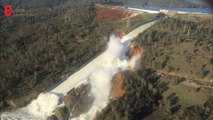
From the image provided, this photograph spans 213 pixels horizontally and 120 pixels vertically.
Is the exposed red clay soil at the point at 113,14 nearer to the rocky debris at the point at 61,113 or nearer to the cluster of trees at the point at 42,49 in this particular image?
the cluster of trees at the point at 42,49

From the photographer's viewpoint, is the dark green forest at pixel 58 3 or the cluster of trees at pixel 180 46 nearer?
the cluster of trees at pixel 180 46

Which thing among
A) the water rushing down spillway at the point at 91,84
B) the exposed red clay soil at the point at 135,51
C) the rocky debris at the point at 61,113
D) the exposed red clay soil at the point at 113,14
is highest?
the exposed red clay soil at the point at 113,14

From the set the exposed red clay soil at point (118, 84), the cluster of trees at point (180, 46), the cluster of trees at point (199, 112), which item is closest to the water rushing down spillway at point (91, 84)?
the exposed red clay soil at point (118, 84)

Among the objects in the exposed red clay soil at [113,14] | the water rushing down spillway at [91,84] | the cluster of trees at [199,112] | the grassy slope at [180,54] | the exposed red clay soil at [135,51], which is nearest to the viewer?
the cluster of trees at [199,112]

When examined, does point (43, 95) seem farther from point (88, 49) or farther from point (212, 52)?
point (212, 52)

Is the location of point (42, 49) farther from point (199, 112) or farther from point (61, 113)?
point (199, 112)

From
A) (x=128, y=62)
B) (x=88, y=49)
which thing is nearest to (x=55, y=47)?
(x=88, y=49)
